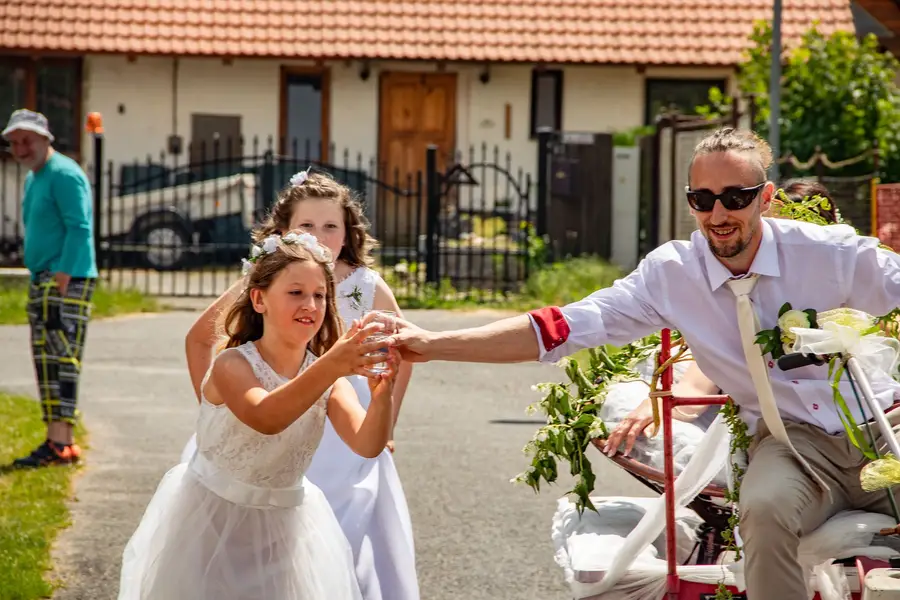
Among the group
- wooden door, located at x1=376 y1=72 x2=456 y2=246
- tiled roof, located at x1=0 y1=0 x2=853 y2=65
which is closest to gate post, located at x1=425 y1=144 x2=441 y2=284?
tiled roof, located at x1=0 y1=0 x2=853 y2=65

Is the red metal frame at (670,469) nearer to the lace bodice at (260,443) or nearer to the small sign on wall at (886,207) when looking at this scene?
the lace bodice at (260,443)

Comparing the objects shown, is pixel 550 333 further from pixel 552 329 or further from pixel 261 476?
pixel 261 476

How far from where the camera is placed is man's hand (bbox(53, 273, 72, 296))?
8.87 m

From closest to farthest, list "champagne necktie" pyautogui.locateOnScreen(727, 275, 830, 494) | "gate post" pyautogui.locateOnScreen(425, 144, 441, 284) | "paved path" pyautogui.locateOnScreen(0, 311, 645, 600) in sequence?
"champagne necktie" pyautogui.locateOnScreen(727, 275, 830, 494), "paved path" pyautogui.locateOnScreen(0, 311, 645, 600), "gate post" pyautogui.locateOnScreen(425, 144, 441, 284)

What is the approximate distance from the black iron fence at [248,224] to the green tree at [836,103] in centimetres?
324

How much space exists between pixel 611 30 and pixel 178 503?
66.9ft

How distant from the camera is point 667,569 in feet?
Result: 17.5

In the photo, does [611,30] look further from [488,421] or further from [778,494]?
[778,494]

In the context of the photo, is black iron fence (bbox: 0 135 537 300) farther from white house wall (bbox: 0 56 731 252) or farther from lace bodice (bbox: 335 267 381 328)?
lace bodice (bbox: 335 267 381 328)

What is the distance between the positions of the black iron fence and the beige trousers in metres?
12.7

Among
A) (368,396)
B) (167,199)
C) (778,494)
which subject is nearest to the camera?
(778,494)

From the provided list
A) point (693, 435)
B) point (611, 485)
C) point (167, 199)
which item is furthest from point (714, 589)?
point (167, 199)

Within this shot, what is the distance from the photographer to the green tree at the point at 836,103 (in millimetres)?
16703

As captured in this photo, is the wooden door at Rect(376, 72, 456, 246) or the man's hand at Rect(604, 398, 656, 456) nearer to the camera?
the man's hand at Rect(604, 398, 656, 456)
